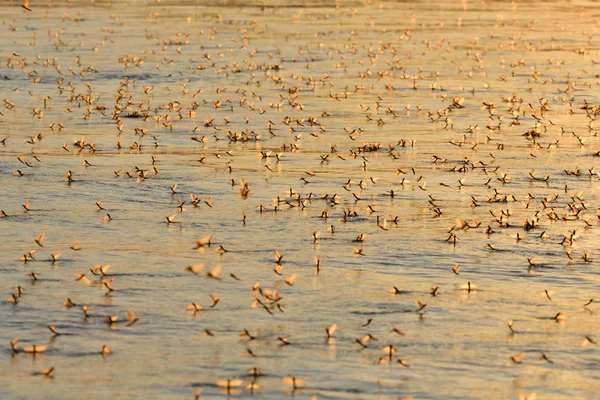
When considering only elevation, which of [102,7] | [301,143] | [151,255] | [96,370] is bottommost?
[96,370]

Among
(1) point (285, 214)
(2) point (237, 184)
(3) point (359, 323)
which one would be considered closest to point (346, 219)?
(1) point (285, 214)

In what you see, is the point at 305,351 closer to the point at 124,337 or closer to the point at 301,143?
the point at 124,337

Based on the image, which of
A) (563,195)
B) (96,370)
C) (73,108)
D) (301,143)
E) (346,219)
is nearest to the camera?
(96,370)

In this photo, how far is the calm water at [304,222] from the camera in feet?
21.9

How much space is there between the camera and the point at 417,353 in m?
6.86

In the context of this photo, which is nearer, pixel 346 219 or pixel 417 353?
pixel 417 353

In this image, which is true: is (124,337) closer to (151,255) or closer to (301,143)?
(151,255)

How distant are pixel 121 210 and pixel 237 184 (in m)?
1.52

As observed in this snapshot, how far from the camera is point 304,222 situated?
10055 millimetres

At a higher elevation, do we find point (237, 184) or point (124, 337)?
point (237, 184)

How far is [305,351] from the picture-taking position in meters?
6.84

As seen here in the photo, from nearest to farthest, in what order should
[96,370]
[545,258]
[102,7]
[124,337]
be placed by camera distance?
[96,370] < [124,337] < [545,258] < [102,7]

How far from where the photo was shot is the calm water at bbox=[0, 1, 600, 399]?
21.9ft

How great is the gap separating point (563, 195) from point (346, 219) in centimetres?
240
